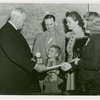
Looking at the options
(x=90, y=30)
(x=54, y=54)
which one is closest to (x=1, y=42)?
(x=54, y=54)

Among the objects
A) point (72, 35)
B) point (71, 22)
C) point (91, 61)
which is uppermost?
point (71, 22)

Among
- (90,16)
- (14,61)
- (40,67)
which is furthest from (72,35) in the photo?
(14,61)

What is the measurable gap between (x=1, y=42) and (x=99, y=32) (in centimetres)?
85

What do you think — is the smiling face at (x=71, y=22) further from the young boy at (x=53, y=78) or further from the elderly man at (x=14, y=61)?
the elderly man at (x=14, y=61)

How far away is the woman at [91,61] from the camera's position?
2.42 metres

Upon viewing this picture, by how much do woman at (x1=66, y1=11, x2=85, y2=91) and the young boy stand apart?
0.26 ft

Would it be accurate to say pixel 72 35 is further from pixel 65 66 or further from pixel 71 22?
pixel 65 66

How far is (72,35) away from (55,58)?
0.25m

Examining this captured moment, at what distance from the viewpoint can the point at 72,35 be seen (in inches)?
96.9

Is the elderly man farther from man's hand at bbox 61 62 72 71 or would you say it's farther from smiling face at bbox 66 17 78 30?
smiling face at bbox 66 17 78 30

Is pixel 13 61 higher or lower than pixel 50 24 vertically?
lower

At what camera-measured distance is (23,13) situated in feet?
8.15

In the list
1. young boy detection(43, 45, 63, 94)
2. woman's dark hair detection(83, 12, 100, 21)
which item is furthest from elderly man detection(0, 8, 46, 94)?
woman's dark hair detection(83, 12, 100, 21)

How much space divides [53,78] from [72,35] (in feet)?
1.34
